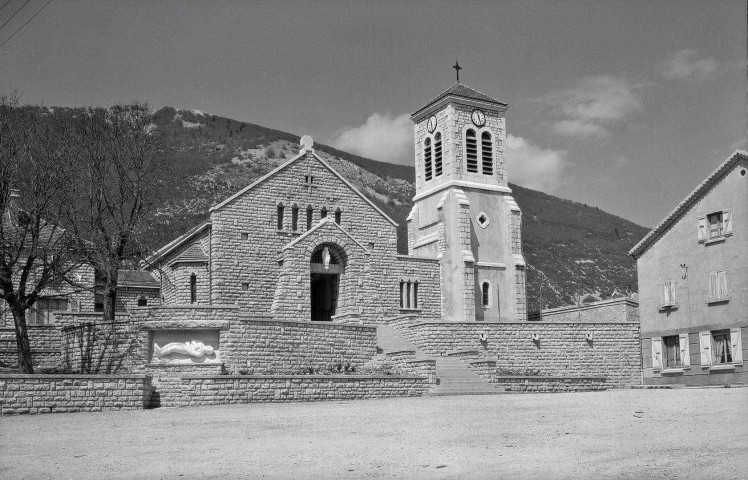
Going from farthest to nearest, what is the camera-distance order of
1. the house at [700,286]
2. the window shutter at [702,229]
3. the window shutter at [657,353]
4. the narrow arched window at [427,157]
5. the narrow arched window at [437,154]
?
1. the narrow arched window at [427,157]
2. the narrow arched window at [437,154]
3. the window shutter at [657,353]
4. the window shutter at [702,229]
5. the house at [700,286]

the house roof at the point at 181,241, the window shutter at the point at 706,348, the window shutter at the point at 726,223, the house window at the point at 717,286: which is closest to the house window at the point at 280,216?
the house roof at the point at 181,241

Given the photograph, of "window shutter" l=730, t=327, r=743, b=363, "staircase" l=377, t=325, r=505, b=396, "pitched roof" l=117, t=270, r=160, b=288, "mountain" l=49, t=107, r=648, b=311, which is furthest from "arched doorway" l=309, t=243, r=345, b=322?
"mountain" l=49, t=107, r=648, b=311

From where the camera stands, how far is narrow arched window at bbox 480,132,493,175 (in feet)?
175

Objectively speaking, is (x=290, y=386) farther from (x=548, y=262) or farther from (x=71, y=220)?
(x=548, y=262)

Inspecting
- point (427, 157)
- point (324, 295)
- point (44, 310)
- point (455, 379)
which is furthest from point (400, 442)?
point (427, 157)

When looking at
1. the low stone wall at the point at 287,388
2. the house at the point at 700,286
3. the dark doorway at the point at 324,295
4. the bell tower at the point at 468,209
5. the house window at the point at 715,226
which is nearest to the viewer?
the low stone wall at the point at 287,388

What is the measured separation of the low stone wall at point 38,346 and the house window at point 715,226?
1068 inches

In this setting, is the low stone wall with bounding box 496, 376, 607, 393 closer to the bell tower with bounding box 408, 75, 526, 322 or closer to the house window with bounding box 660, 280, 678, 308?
the house window with bounding box 660, 280, 678, 308

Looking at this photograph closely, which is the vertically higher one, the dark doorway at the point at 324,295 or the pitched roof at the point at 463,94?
the pitched roof at the point at 463,94

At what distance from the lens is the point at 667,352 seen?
38719 mm

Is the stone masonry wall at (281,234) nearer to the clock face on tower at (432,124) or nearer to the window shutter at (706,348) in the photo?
the clock face on tower at (432,124)

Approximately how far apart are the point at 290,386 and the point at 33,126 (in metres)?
16.7

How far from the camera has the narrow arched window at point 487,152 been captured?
53.3m

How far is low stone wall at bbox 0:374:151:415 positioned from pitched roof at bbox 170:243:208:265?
1700cm
